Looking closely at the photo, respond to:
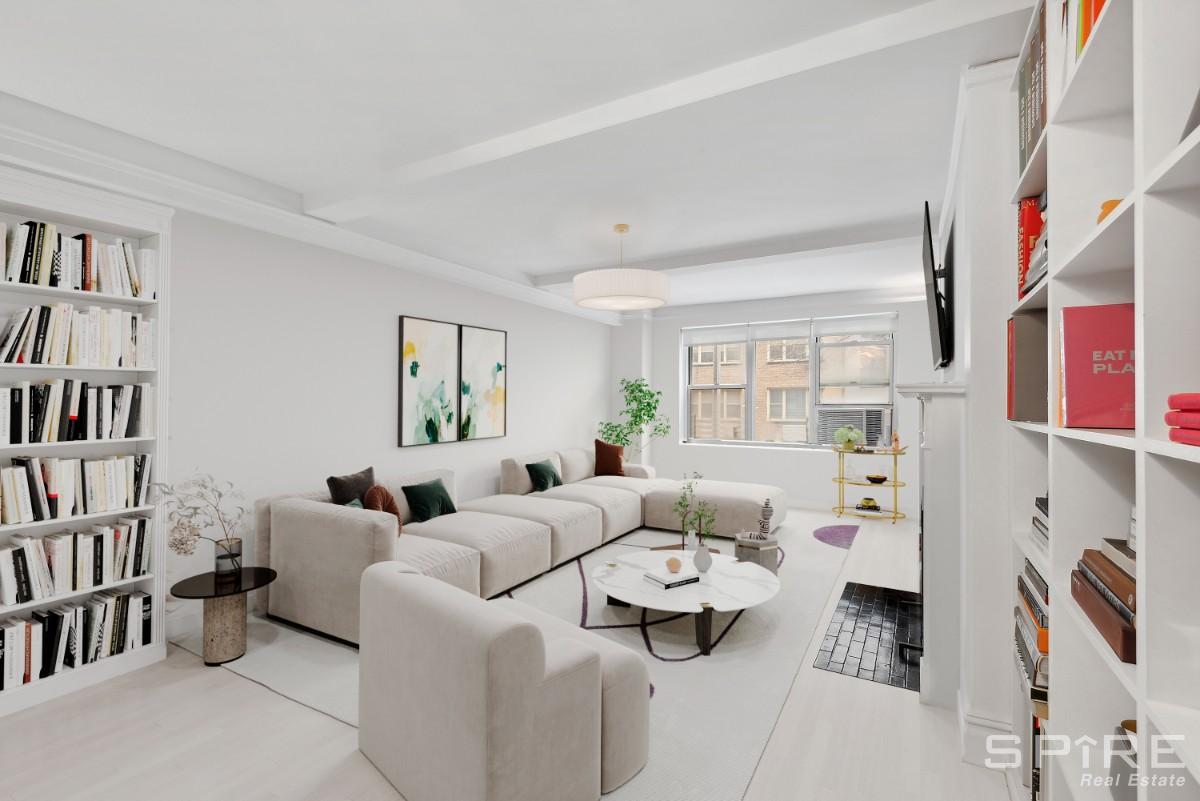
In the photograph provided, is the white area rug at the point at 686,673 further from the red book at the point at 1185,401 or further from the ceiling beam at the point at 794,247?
the ceiling beam at the point at 794,247

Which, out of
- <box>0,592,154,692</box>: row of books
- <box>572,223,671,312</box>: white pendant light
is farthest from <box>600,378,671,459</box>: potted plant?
<box>0,592,154,692</box>: row of books

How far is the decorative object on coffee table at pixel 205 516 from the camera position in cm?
294

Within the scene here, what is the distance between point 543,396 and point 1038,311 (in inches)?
197

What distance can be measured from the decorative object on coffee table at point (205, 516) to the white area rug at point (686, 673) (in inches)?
20.9

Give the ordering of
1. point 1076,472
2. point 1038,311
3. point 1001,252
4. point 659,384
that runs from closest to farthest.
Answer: point 1076,472, point 1038,311, point 1001,252, point 659,384

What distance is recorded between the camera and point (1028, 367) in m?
1.79

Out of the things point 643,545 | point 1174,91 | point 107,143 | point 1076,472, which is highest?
point 107,143

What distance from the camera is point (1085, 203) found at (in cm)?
134

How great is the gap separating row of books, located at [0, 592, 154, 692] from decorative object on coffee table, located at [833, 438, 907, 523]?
19.7ft

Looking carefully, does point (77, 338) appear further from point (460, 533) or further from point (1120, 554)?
point (1120, 554)

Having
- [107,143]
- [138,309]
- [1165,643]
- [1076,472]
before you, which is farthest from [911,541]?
[107,143]

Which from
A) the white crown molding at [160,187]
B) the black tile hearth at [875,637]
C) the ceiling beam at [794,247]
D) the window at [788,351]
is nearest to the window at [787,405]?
the window at [788,351]

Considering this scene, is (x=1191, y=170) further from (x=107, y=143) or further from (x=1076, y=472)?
(x=107, y=143)

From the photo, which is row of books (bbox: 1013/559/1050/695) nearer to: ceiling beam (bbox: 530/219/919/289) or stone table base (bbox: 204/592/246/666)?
ceiling beam (bbox: 530/219/919/289)
